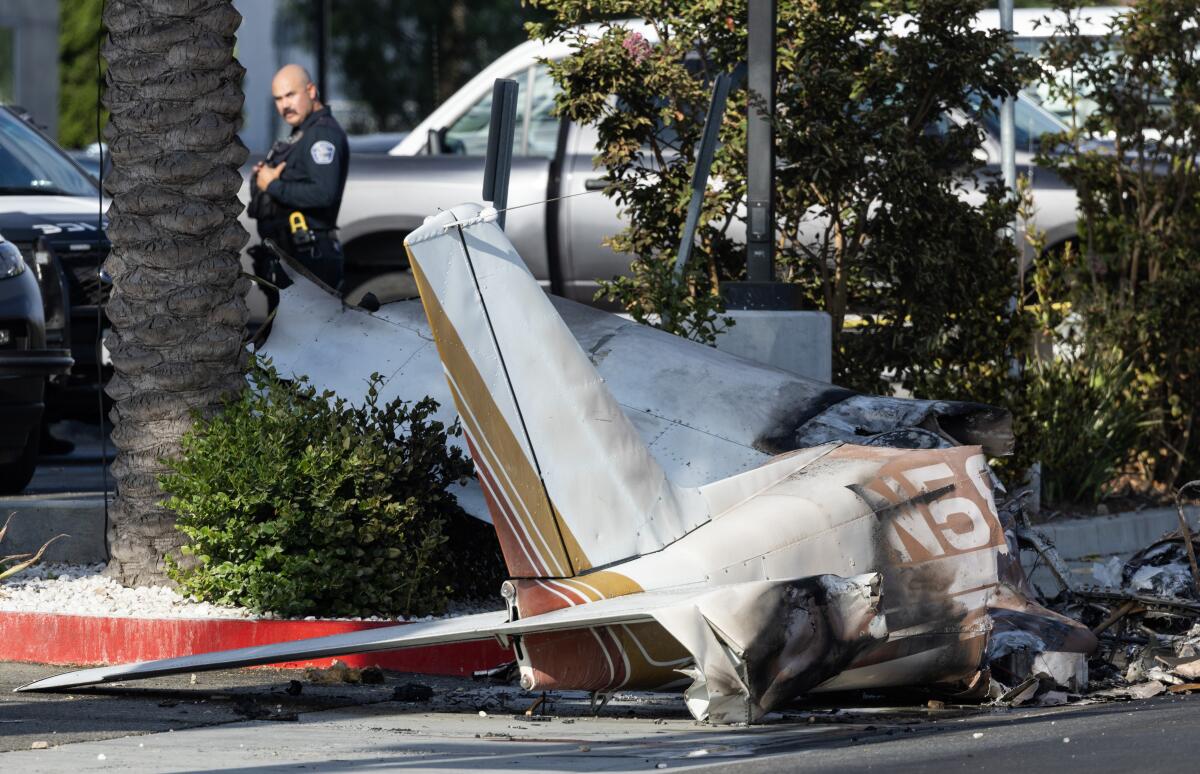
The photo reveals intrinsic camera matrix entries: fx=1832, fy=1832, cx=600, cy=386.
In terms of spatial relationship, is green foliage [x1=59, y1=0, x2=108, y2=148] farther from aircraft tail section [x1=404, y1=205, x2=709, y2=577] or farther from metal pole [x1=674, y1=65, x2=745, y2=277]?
aircraft tail section [x1=404, y1=205, x2=709, y2=577]

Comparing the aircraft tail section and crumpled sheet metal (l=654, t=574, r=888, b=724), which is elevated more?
the aircraft tail section

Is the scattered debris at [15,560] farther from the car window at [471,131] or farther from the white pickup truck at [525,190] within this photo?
the car window at [471,131]

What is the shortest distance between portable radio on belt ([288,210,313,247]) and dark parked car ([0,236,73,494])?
74.6 inches

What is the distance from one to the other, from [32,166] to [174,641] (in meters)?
5.63

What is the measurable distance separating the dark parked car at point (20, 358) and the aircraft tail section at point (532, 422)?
3.87 meters

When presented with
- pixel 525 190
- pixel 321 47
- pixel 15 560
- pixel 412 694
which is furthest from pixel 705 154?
pixel 321 47

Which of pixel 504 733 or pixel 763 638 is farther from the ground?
pixel 763 638

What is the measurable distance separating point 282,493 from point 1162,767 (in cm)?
356

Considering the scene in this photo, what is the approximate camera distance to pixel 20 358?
9094 mm

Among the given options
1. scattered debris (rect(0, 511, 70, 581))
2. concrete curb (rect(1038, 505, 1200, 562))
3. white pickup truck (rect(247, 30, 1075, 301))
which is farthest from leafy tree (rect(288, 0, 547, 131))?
scattered debris (rect(0, 511, 70, 581))

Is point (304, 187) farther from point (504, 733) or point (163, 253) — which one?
point (504, 733)

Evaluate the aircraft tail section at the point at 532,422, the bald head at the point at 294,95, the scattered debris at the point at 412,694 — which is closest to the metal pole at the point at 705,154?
the bald head at the point at 294,95

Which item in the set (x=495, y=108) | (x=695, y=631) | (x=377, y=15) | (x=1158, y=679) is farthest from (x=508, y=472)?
(x=377, y=15)

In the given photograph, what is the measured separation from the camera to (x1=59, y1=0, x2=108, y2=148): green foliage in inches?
1388
